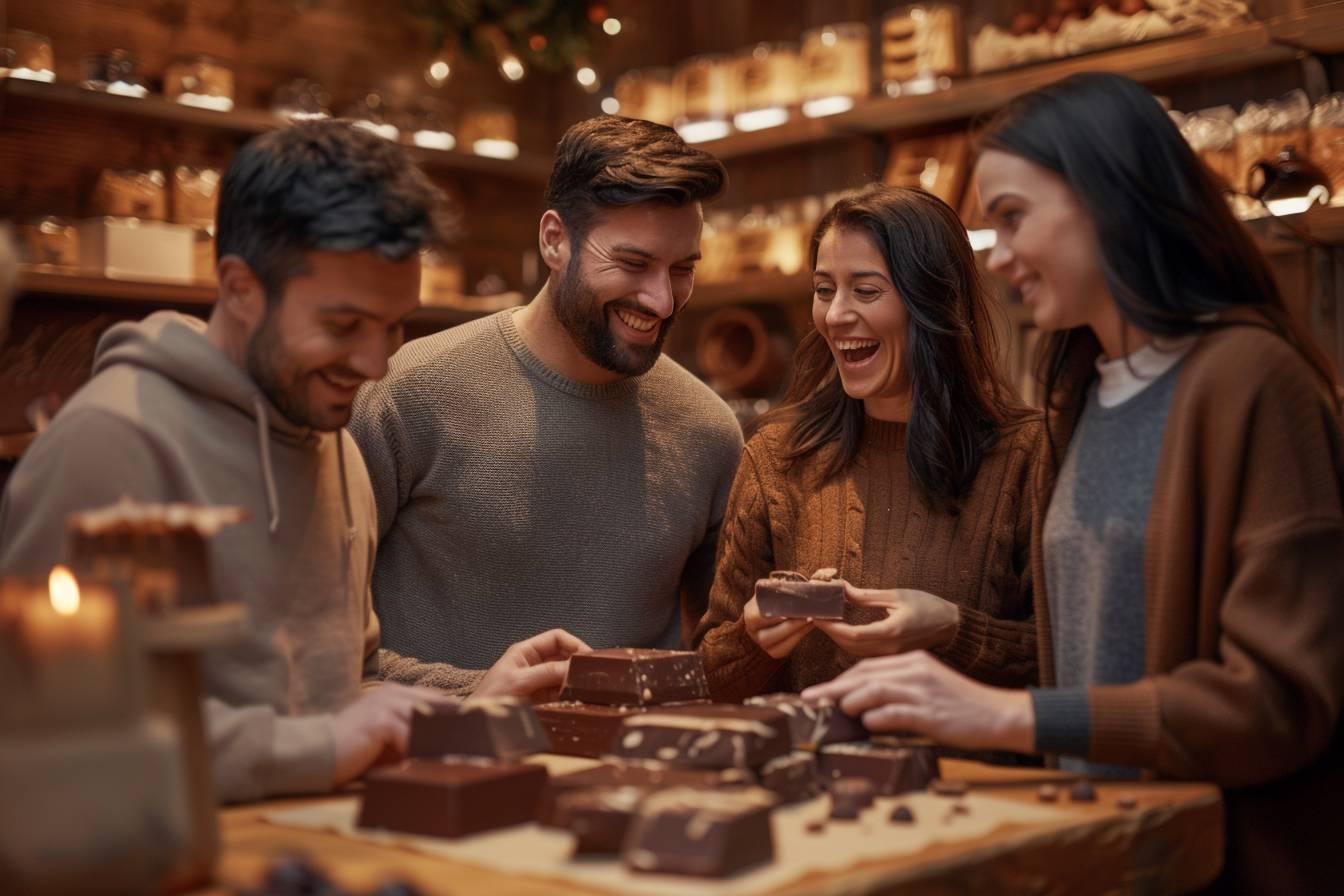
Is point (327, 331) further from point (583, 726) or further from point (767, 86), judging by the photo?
point (767, 86)

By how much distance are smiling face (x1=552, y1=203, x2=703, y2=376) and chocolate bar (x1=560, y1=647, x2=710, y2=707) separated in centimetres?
90

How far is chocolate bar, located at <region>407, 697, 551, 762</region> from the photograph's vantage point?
74.7 inches

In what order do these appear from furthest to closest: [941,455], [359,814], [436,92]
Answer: [436,92] < [941,455] < [359,814]

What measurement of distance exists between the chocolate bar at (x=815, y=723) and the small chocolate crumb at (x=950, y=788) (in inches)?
6.5

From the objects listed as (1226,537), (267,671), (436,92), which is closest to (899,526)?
(1226,537)

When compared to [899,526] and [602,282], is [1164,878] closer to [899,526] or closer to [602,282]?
[899,526]

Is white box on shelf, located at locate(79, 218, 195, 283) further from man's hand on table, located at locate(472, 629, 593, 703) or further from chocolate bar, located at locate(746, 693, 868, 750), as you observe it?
chocolate bar, located at locate(746, 693, 868, 750)

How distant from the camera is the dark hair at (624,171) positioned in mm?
2988

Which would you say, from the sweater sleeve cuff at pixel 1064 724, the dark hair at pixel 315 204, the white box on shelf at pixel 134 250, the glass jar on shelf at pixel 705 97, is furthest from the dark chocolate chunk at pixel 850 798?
the glass jar on shelf at pixel 705 97

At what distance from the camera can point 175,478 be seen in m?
1.93

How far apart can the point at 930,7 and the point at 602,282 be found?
2720 millimetres

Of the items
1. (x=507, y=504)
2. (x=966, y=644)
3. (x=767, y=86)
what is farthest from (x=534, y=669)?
(x=767, y=86)

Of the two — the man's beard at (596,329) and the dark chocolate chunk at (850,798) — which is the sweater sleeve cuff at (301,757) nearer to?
the dark chocolate chunk at (850,798)

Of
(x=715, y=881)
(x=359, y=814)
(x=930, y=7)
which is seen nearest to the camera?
(x=715, y=881)
